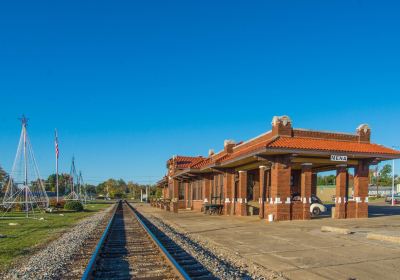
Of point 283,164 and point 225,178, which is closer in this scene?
point 283,164

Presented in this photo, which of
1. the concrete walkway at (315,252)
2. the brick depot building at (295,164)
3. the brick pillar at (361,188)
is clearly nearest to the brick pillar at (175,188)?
the brick depot building at (295,164)

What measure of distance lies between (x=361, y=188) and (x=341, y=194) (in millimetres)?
1462

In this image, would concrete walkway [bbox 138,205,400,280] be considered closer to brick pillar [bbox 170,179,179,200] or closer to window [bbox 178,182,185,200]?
brick pillar [bbox 170,179,179,200]

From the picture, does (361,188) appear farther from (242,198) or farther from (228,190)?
(228,190)

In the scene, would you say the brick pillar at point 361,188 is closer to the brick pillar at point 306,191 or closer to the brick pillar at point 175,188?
the brick pillar at point 306,191

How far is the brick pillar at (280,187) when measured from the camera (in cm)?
2158

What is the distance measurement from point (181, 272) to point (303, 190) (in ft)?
52.6

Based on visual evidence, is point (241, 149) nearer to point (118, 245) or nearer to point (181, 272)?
point (118, 245)

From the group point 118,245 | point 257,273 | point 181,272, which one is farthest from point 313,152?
point 181,272

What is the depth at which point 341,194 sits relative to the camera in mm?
23578

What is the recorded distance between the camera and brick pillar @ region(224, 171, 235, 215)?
1164 inches

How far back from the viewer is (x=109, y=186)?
170 m

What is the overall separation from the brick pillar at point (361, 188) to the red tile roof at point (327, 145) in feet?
3.73

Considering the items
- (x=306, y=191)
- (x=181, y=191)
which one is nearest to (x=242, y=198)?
(x=306, y=191)
